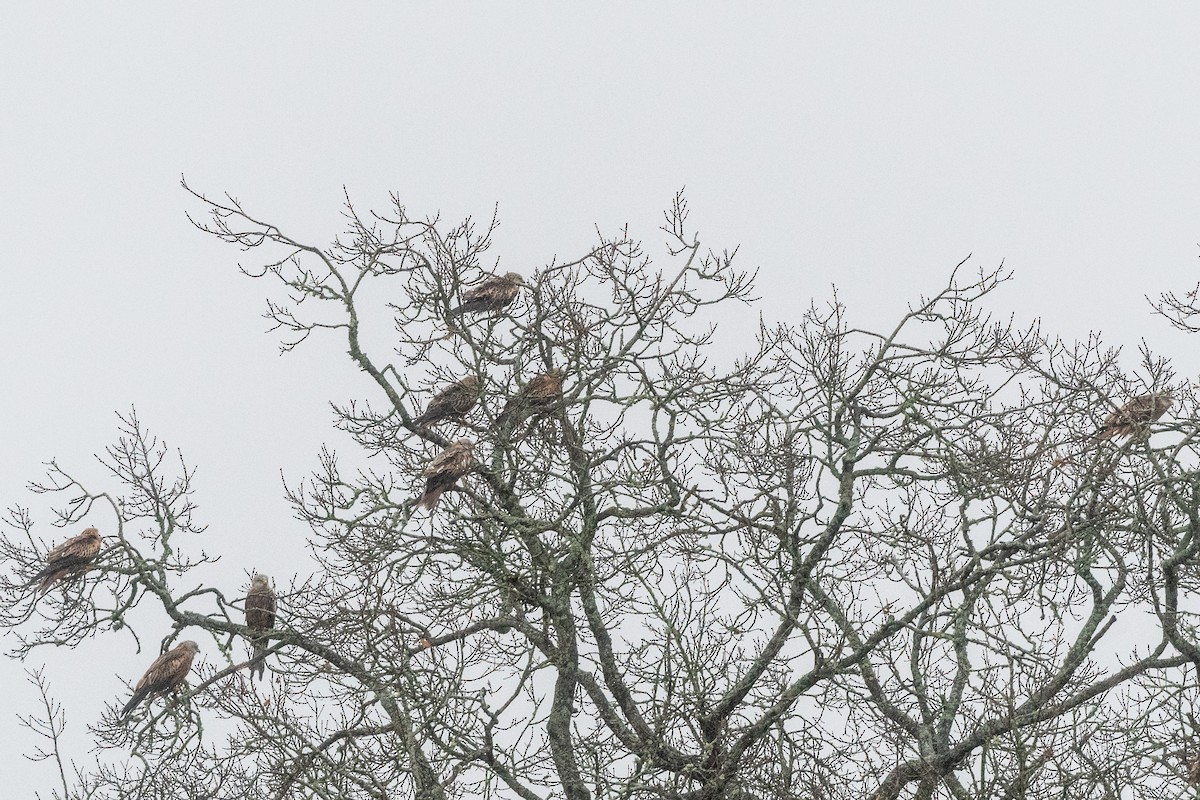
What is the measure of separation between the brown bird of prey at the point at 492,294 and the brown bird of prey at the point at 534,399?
0.89 meters

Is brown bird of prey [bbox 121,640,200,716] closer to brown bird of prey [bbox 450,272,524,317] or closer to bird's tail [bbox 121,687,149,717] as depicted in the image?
bird's tail [bbox 121,687,149,717]

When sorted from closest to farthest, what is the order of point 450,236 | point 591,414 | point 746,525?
point 746,525 < point 450,236 < point 591,414

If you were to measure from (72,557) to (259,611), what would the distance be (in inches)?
62.8

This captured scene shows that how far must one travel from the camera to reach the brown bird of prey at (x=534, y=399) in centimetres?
933

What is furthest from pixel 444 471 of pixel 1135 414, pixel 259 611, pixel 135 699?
pixel 1135 414

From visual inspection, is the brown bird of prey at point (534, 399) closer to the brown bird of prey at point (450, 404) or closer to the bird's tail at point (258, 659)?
the brown bird of prey at point (450, 404)

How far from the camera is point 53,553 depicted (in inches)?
421

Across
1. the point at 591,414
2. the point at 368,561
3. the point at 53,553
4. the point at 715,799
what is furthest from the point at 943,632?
the point at 53,553

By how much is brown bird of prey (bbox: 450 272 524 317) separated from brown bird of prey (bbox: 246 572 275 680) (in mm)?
2866

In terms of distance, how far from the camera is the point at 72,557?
35.0 ft

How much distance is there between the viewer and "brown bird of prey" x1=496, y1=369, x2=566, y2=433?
9328 millimetres

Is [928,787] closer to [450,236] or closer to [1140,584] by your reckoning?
[1140,584]

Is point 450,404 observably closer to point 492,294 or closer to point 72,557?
point 492,294

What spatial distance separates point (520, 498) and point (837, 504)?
2420mm
